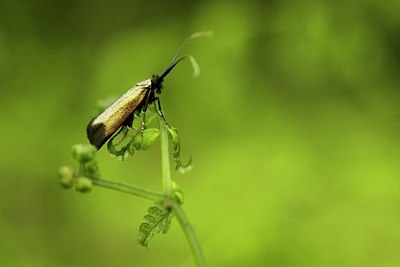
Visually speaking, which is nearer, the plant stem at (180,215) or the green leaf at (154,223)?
the plant stem at (180,215)

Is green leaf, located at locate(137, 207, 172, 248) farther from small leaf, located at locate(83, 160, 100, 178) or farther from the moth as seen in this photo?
the moth

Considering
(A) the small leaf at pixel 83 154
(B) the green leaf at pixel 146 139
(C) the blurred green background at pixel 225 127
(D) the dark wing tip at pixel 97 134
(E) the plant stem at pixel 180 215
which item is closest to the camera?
(E) the plant stem at pixel 180 215

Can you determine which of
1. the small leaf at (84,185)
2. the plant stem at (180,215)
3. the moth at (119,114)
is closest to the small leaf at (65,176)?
the small leaf at (84,185)

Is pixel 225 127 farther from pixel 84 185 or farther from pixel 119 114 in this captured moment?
pixel 84 185

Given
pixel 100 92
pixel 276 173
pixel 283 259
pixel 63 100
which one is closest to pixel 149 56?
pixel 100 92

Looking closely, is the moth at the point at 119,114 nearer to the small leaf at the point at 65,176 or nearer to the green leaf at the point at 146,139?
the green leaf at the point at 146,139

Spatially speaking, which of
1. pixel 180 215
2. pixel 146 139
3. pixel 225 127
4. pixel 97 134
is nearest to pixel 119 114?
pixel 97 134
